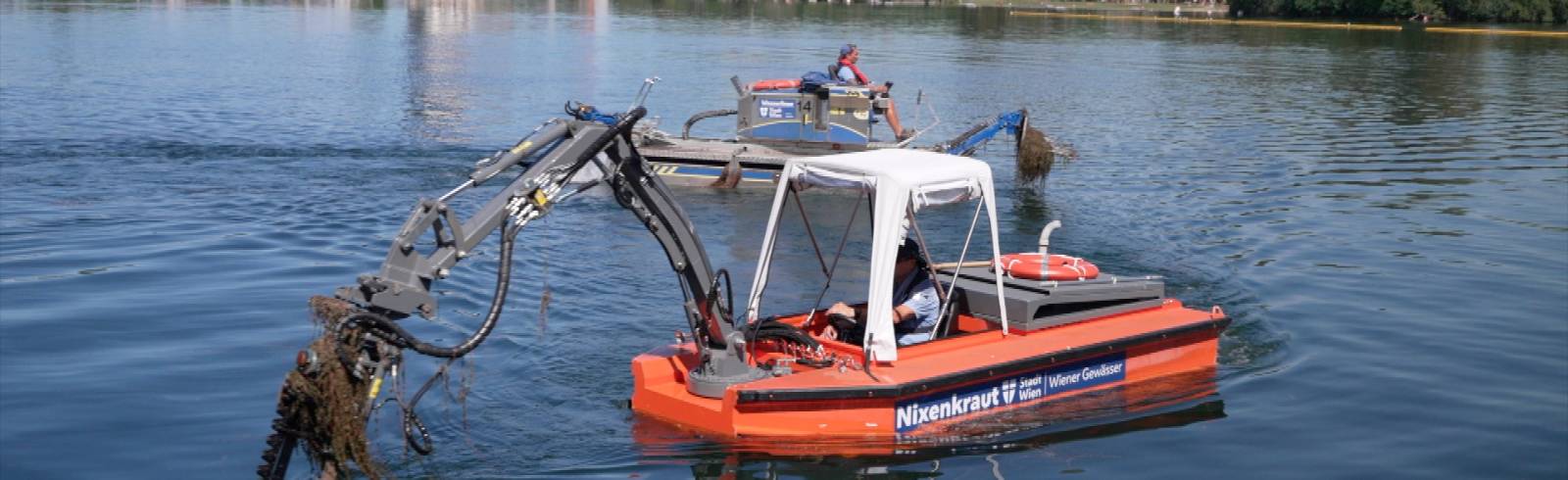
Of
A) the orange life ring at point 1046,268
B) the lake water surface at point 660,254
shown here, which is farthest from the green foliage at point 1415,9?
the orange life ring at point 1046,268

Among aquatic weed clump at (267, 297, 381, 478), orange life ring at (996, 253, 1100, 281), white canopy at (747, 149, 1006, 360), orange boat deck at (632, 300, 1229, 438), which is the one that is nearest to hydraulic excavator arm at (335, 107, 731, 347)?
aquatic weed clump at (267, 297, 381, 478)

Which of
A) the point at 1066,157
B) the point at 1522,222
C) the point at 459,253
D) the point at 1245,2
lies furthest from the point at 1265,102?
the point at 1245,2

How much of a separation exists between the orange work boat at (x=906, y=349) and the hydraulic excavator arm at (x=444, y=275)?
42 cm

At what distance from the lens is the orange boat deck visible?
1071 centimetres

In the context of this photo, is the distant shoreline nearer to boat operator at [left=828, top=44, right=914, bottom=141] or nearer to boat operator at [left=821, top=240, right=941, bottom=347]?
boat operator at [left=828, top=44, right=914, bottom=141]

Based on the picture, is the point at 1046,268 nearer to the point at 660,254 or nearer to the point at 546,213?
the point at 546,213

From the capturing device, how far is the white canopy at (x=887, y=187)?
10.9m

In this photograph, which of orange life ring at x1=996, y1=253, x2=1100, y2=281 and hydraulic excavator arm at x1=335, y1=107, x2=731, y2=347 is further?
orange life ring at x1=996, y1=253, x2=1100, y2=281

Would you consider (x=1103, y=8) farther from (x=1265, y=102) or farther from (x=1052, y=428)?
(x=1052, y=428)

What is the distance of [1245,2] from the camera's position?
94.4 m

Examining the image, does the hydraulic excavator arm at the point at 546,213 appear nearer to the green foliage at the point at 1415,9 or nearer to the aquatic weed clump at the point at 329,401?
the aquatic weed clump at the point at 329,401

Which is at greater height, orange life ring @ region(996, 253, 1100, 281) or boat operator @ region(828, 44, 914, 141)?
boat operator @ region(828, 44, 914, 141)

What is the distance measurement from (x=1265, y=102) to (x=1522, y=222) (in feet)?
56.2

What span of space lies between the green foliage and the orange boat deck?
254 ft
